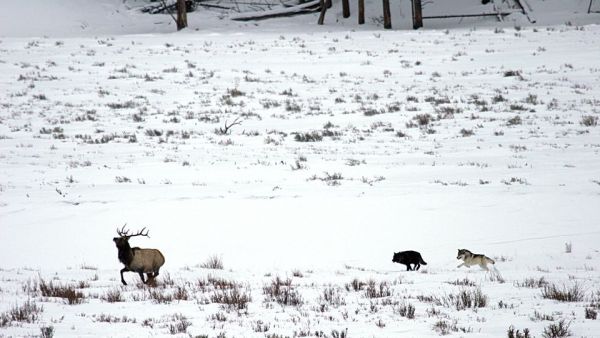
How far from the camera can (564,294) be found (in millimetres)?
6371

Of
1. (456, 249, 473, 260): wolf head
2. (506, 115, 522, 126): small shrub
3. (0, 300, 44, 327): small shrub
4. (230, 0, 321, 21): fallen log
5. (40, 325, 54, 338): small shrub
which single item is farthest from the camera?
(230, 0, 321, 21): fallen log

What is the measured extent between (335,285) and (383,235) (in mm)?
3043

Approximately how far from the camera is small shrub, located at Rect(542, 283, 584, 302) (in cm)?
633

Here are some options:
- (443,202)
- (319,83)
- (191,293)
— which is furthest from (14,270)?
(319,83)

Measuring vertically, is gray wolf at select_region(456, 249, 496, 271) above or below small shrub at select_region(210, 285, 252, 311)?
below

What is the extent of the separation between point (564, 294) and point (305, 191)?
6.70 metres

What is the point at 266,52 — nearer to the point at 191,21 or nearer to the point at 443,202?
the point at 191,21

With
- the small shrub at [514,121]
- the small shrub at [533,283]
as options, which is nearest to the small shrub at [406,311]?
the small shrub at [533,283]

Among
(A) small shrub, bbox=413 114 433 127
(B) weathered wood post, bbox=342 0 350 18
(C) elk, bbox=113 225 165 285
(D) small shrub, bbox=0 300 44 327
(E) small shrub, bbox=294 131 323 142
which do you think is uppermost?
(B) weathered wood post, bbox=342 0 350 18

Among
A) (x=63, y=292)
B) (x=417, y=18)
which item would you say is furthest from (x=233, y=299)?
(x=417, y=18)

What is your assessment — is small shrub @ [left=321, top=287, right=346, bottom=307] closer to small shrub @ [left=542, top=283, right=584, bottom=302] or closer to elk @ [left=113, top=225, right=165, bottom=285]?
elk @ [left=113, top=225, right=165, bottom=285]

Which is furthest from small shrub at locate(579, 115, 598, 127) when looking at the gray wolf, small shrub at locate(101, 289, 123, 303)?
small shrub at locate(101, 289, 123, 303)

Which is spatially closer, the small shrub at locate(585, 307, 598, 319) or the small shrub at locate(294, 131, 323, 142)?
the small shrub at locate(585, 307, 598, 319)

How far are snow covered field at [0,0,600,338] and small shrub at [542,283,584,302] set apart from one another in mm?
32
